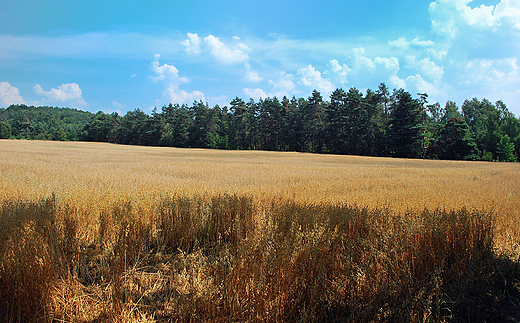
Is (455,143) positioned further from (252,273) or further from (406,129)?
(252,273)

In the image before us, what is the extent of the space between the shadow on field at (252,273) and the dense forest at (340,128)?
5932cm

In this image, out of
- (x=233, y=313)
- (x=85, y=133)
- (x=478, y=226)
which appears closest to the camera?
(x=233, y=313)

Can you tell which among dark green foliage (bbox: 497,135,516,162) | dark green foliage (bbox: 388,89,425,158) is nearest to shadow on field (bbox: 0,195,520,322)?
dark green foliage (bbox: 388,89,425,158)

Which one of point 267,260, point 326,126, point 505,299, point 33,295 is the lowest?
point 505,299

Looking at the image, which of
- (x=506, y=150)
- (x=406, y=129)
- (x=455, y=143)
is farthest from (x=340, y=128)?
(x=506, y=150)

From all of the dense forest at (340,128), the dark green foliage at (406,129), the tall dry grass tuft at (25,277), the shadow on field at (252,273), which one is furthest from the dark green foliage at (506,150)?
the tall dry grass tuft at (25,277)

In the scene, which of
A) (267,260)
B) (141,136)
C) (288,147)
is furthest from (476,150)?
(141,136)

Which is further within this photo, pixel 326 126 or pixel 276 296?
pixel 326 126

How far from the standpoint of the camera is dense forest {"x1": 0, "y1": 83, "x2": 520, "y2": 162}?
181 feet

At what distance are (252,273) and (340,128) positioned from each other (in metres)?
69.2

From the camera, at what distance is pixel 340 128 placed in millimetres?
68375

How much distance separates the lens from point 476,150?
5212cm

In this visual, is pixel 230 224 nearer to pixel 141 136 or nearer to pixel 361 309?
pixel 361 309

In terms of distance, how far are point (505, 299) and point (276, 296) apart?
10.7 feet
